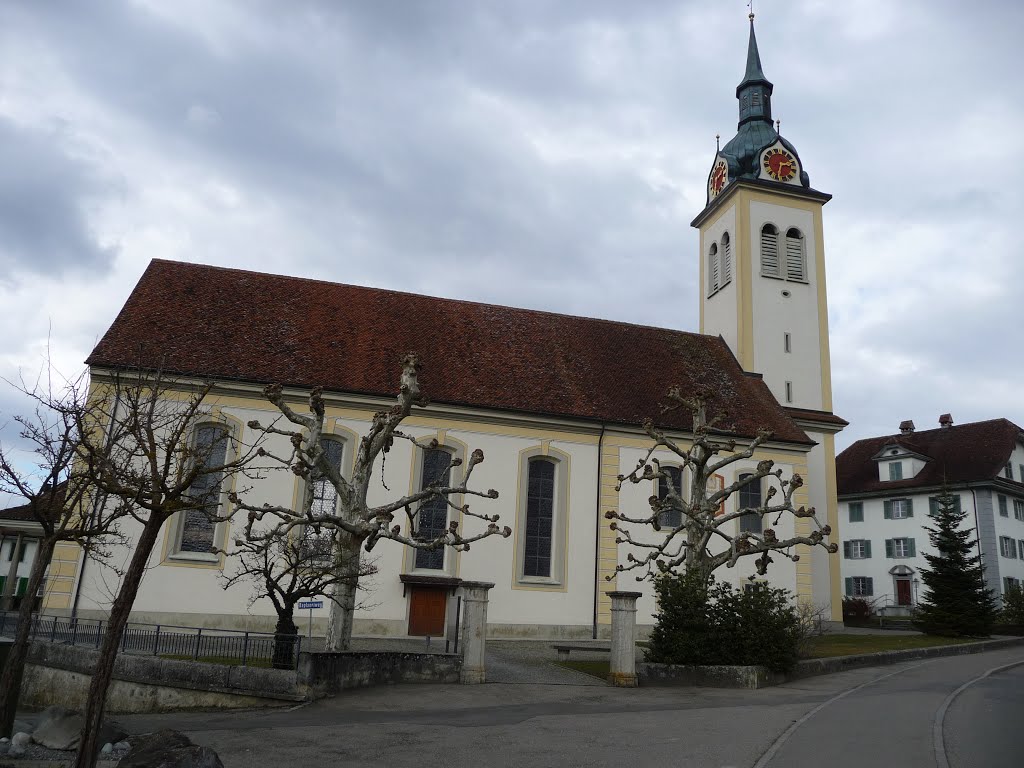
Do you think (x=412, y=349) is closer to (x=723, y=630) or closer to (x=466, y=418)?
(x=466, y=418)

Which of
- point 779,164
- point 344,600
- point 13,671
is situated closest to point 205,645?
point 344,600

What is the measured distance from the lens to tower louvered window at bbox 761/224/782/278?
114 ft

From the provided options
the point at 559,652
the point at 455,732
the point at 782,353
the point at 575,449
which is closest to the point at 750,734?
the point at 455,732

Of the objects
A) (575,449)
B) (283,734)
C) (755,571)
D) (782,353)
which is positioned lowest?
(283,734)

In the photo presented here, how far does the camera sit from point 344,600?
1567 centimetres

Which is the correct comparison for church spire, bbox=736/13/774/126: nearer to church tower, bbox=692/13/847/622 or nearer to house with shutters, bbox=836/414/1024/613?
church tower, bbox=692/13/847/622

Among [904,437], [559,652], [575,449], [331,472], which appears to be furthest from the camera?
[904,437]

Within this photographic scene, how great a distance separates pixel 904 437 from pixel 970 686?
38.2 meters

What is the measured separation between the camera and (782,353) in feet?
112

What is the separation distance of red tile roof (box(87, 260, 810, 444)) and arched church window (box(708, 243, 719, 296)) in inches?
223

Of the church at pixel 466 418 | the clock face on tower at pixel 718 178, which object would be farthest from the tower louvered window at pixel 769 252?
the church at pixel 466 418

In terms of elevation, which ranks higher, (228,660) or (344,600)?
(344,600)

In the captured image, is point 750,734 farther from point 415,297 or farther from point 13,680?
point 415,297

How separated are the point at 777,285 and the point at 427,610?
2044 cm
